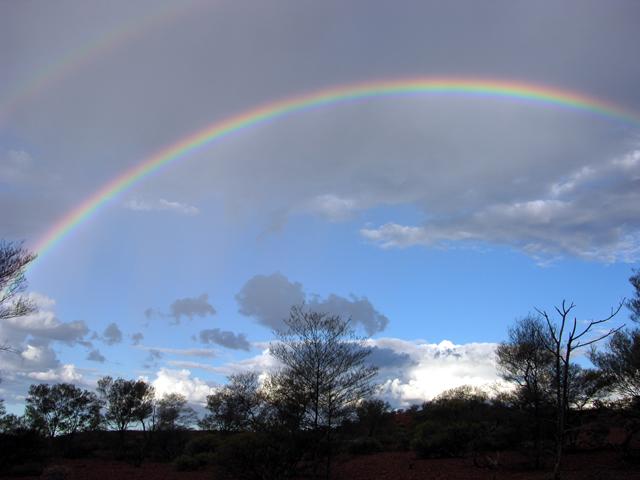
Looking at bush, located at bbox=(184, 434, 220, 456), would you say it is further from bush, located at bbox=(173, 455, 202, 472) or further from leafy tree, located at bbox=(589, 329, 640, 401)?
leafy tree, located at bbox=(589, 329, 640, 401)

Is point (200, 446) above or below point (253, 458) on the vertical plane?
below

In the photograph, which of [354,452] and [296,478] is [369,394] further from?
[354,452]

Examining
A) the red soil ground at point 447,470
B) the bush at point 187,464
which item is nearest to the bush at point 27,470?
the red soil ground at point 447,470

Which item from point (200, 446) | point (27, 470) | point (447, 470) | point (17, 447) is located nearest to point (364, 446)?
point (200, 446)

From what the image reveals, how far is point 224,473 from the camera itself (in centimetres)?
1956

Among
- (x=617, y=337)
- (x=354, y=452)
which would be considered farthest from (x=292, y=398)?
(x=354, y=452)

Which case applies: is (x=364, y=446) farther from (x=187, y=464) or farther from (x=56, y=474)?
(x=56, y=474)

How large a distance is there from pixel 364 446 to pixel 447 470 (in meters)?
16.4

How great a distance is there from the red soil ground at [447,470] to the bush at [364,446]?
3606mm

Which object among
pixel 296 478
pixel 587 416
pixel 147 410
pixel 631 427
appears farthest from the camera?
pixel 147 410

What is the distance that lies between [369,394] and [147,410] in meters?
38.3

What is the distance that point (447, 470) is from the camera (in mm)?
28984

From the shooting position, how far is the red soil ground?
23.2m

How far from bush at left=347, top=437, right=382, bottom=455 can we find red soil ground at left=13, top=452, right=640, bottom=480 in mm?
3606
